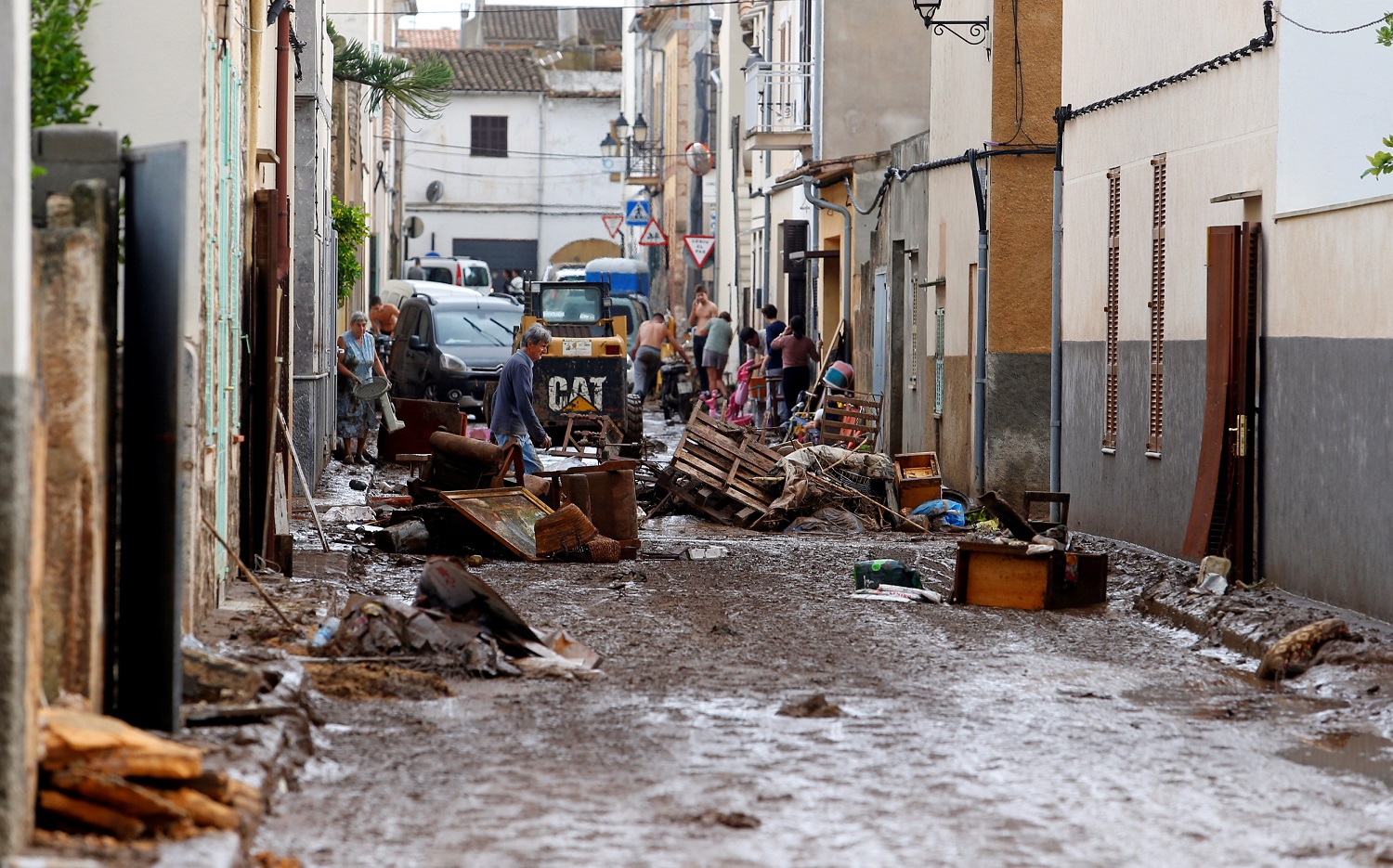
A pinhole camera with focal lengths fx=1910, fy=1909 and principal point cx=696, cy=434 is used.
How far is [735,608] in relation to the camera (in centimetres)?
1152

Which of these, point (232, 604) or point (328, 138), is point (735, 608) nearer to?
point (232, 604)

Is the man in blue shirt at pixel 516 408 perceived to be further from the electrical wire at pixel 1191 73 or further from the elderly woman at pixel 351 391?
the elderly woman at pixel 351 391

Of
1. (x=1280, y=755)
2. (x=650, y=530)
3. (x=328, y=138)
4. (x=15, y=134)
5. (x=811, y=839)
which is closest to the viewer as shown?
(x=15, y=134)

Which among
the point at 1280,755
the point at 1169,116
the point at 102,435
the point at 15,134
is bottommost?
the point at 1280,755

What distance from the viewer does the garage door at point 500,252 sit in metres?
69.4

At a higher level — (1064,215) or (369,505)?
(1064,215)

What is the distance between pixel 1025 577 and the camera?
11742mm

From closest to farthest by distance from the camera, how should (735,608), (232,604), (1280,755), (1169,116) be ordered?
1. (1280,755)
2. (232,604)
3. (735,608)
4. (1169,116)

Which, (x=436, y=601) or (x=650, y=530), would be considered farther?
(x=650, y=530)

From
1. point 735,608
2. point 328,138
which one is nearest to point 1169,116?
point 735,608

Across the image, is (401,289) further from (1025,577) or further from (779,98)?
(1025,577)

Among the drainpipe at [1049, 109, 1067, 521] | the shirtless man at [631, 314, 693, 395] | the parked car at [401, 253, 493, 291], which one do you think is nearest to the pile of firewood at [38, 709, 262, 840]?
the drainpipe at [1049, 109, 1067, 521]

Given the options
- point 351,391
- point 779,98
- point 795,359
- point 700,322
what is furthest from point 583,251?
point 351,391

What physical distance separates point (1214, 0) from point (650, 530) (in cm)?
642
